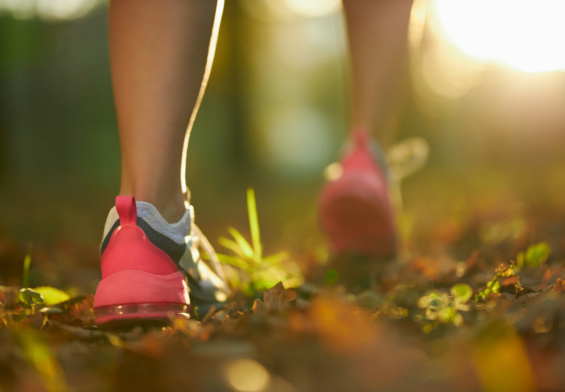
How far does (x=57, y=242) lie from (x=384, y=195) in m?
2.31

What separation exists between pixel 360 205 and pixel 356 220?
91 millimetres

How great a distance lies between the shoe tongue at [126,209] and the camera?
1221 mm

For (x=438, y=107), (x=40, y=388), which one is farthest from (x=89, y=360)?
(x=438, y=107)

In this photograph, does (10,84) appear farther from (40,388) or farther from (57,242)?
(40,388)

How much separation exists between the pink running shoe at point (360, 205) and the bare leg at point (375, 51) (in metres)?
0.11

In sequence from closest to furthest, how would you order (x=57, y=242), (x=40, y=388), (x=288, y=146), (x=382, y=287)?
(x=40, y=388)
(x=382, y=287)
(x=57, y=242)
(x=288, y=146)

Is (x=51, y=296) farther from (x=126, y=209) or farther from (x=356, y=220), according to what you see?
(x=356, y=220)

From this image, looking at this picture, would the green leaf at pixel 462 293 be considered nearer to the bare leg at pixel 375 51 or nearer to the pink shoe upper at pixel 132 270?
the pink shoe upper at pixel 132 270

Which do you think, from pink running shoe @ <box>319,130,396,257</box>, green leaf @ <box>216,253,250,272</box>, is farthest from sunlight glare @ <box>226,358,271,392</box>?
pink running shoe @ <box>319,130,396,257</box>

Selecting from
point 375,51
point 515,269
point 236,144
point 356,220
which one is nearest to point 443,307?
point 515,269

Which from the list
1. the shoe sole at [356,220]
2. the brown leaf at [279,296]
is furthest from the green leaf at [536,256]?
the brown leaf at [279,296]

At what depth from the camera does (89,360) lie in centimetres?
90

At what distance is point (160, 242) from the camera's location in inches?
50.6

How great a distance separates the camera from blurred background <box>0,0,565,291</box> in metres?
3.40
